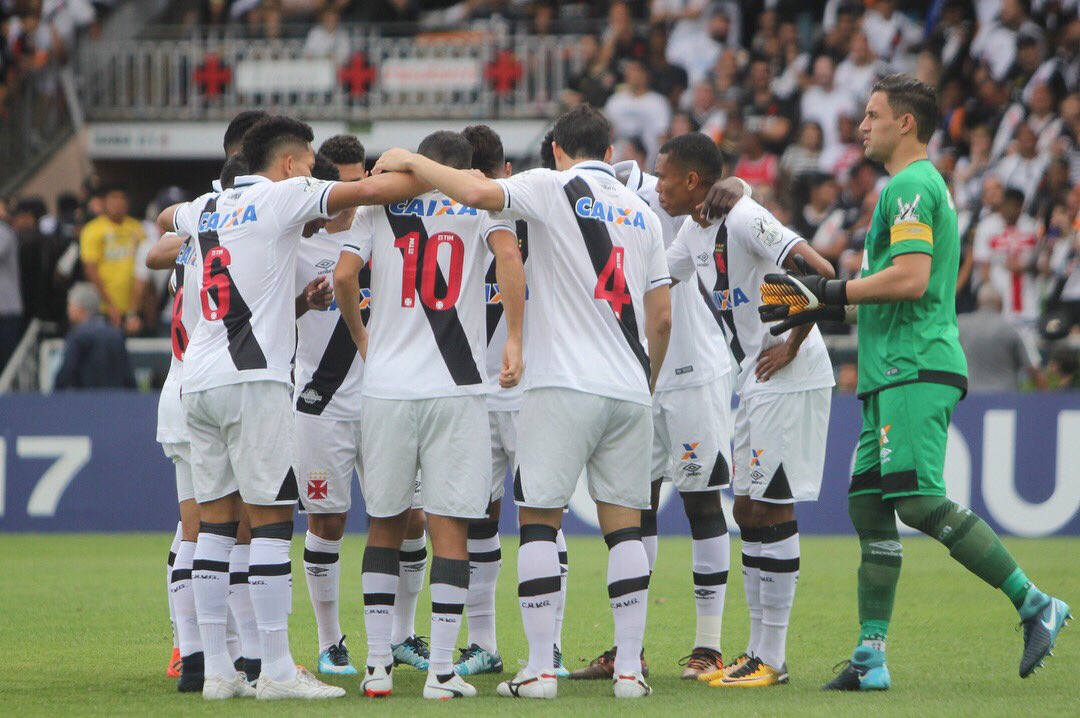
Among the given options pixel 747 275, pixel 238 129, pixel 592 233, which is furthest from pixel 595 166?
pixel 238 129

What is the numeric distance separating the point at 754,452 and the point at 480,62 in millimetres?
15077

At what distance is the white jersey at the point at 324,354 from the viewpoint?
24.7ft

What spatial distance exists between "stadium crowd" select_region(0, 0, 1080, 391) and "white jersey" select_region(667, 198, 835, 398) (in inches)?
285

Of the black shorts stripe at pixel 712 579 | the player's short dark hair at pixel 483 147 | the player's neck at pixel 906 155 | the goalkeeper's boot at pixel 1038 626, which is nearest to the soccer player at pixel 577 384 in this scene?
the black shorts stripe at pixel 712 579

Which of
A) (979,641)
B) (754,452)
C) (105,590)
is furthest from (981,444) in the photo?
(105,590)

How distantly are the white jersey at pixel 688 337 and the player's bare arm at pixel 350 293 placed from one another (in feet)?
5.16

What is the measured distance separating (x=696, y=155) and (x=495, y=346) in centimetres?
153

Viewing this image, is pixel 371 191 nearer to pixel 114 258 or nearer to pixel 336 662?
pixel 336 662

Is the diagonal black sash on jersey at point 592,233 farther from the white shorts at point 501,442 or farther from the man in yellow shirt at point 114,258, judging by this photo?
the man in yellow shirt at point 114,258

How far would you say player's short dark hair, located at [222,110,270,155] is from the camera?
7520mm

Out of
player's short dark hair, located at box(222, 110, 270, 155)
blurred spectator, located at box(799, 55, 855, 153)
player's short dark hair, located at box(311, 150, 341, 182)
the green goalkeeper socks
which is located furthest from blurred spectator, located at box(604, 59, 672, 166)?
the green goalkeeper socks

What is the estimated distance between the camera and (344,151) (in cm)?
782

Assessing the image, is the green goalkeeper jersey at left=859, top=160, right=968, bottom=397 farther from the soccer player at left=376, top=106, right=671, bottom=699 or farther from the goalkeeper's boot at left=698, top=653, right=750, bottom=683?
the goalkeeper's boot at left=698, top=653, right=750, bottom=683

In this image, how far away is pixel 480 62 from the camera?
21.3 metres
